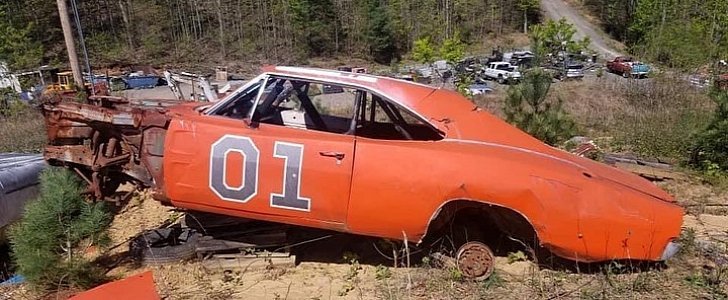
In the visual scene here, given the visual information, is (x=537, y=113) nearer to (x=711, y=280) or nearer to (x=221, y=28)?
(x=711, y=280)

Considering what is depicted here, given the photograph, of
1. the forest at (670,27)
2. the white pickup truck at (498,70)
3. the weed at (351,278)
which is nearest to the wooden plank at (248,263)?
the weed at (351,278)

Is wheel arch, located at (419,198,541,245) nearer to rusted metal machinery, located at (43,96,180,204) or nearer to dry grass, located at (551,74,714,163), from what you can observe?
rusted metal machinery, located at (43,96,180,204)

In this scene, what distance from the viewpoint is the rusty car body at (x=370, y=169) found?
4.51 m

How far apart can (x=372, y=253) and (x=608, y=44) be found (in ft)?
210

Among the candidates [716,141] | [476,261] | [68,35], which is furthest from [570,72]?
[476,261]

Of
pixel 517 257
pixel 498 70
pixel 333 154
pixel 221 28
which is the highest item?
pixel 333 154

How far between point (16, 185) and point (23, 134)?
636 cm

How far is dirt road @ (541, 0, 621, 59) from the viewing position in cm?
5878

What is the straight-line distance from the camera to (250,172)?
4.79 meters

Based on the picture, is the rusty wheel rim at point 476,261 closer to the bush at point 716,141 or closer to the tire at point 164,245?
the tire at point 164,245

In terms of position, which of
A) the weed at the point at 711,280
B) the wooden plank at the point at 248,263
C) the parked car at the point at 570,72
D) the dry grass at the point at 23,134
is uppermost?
the wooden plank at the point at 248,263

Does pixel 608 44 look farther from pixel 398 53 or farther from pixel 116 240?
pixel 116 240

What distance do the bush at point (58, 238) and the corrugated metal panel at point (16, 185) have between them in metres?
2.44

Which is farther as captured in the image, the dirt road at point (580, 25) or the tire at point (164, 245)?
the dirt road at point (580, 25)
